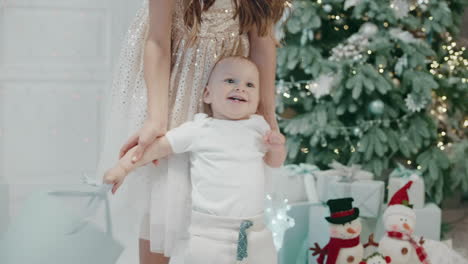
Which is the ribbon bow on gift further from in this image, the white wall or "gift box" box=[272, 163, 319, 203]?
the white wall

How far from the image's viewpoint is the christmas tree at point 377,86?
3316 mm

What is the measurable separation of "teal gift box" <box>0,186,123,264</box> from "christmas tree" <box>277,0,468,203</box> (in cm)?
165

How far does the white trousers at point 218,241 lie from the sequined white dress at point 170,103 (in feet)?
0.31

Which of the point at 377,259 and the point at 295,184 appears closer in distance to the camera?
the point at 377,259

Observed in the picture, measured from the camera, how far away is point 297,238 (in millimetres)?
2678

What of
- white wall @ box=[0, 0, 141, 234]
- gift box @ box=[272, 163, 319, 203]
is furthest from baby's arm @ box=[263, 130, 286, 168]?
white wall @ box=[0, 0, 141, 234]

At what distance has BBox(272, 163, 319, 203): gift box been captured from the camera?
2.86 m

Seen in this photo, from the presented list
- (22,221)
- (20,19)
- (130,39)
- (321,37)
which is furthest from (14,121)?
(321,37)

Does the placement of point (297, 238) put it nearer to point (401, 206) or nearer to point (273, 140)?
point (401, 206)

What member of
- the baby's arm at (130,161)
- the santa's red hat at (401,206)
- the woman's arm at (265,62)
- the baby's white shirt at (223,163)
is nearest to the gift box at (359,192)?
the santa's red hat at (401,206)

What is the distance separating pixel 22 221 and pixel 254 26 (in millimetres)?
1202

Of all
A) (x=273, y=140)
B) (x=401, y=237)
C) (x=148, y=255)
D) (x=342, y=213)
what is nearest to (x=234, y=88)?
(x=273, y=140)

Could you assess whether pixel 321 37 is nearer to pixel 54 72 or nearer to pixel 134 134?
pixel 54 72

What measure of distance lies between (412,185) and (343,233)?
0.86m
